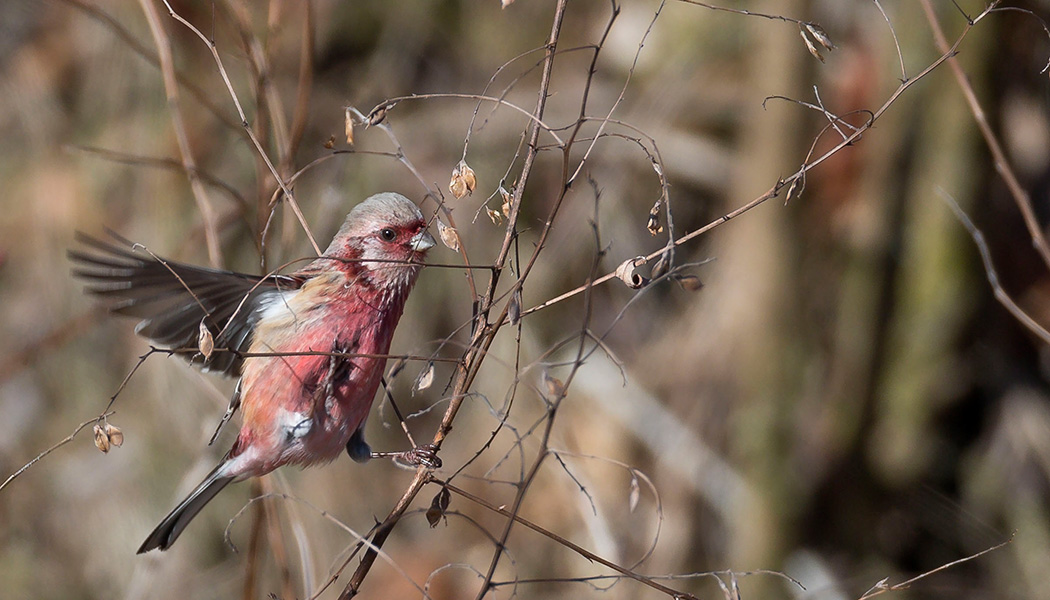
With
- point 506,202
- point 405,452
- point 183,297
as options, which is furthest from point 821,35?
point 183,297

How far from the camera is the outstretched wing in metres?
2.89

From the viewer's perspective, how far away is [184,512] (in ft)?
11.2

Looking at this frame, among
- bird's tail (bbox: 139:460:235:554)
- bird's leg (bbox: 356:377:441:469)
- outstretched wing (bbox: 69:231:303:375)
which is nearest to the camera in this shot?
bird's leg (bbox: 356:377:441:469)

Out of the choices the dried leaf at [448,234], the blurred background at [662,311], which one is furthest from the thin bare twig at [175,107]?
the blurred background at [662,311]

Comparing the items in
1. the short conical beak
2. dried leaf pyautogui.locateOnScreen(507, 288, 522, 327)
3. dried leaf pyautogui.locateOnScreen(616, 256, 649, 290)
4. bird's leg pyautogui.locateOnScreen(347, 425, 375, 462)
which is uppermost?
dried leaf pyautogui.locateOnScreen(616, 256, 649, 290)

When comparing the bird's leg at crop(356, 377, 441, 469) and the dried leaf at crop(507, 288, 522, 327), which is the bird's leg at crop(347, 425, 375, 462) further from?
the dried leaf at crop(507, 288, 522, 327)

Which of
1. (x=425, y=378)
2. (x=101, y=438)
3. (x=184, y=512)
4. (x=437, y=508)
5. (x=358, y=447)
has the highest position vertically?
(x=425, y=378)

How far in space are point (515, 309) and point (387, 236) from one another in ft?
4.11

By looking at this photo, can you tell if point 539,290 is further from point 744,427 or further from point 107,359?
point 107,359

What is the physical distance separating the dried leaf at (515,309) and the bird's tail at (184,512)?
179cm

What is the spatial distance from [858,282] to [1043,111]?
1.56m

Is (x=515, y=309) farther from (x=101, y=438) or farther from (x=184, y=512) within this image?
(x=184, y=512)

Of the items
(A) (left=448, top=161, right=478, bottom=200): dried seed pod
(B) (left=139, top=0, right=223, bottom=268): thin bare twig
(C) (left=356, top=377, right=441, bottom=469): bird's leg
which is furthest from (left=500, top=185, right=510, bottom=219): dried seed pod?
(B) (left=139, top=0, right=223, bottom=268): thin bare twig

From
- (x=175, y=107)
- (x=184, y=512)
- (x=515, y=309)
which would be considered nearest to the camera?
(x=515, y=309)
